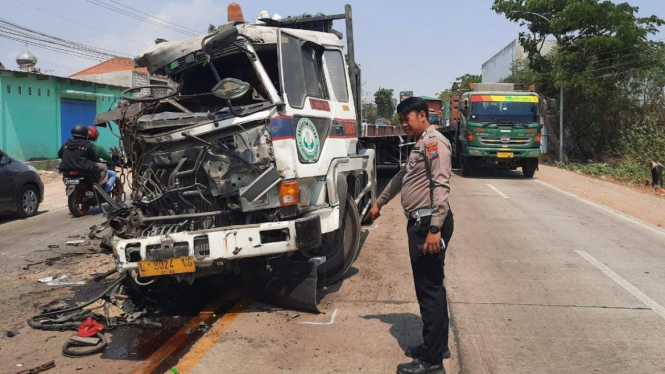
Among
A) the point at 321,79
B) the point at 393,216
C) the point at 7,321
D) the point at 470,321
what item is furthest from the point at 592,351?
the point at 393,216

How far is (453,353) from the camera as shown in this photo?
4.36 meters

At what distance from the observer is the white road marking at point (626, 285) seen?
17.8ft

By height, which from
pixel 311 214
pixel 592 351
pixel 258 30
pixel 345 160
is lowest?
pixel 592 351

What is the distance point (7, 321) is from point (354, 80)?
18.2 feet

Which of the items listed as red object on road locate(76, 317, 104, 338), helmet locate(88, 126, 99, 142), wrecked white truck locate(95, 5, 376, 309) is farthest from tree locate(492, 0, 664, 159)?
red object on road locate(76, 317, 104, 338)

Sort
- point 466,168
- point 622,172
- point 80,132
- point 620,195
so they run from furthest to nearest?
point 622,172, point 466,168, point 620,195, point 80,132

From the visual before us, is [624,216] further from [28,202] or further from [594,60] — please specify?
[594,60]

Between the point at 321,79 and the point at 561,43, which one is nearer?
the point at 321,79

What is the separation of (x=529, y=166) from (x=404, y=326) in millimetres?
14719

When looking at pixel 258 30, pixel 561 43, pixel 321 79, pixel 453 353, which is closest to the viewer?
pixel 453 353

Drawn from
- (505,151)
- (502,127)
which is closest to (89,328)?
(505,151)

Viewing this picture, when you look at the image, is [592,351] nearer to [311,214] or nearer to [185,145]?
[311,214]

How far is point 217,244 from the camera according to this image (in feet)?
15.0

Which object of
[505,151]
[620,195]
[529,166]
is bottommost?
[620,195]
